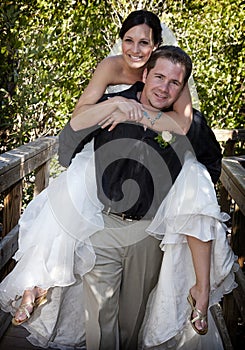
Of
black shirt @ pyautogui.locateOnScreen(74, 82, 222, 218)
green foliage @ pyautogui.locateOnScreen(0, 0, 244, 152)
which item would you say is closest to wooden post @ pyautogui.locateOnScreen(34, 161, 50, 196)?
green foliage @ pyautogui.locateOnScreen(0, 0, 244, 152)

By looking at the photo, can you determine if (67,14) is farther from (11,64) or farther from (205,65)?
(205,65)

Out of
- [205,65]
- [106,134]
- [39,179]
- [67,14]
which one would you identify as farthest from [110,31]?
[106,134]

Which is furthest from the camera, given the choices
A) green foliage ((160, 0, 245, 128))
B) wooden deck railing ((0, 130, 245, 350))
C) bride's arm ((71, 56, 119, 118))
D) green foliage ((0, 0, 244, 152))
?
green foliage ((160, 0, 245, 128))

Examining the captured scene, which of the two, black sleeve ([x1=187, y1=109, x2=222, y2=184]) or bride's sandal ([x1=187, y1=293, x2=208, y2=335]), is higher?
black sleeve ([x1=187, y1=109, x2=222, y2=184])

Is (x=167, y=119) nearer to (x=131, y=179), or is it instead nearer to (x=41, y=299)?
(x=131, y=179)

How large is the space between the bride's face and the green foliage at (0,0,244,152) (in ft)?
6.91

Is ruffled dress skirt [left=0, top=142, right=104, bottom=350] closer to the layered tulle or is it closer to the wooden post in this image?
the layered tulle

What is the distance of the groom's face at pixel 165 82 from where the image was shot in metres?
2.26

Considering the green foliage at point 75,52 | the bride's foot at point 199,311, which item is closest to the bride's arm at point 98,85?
the bride's foot at point 199,311

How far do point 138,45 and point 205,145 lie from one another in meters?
0.54

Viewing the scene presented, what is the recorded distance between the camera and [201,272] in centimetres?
232

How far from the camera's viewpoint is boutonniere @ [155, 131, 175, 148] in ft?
7.50

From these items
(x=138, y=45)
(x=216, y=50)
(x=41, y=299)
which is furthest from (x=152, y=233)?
(x=216, y=50)

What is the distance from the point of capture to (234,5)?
20.1 feet
